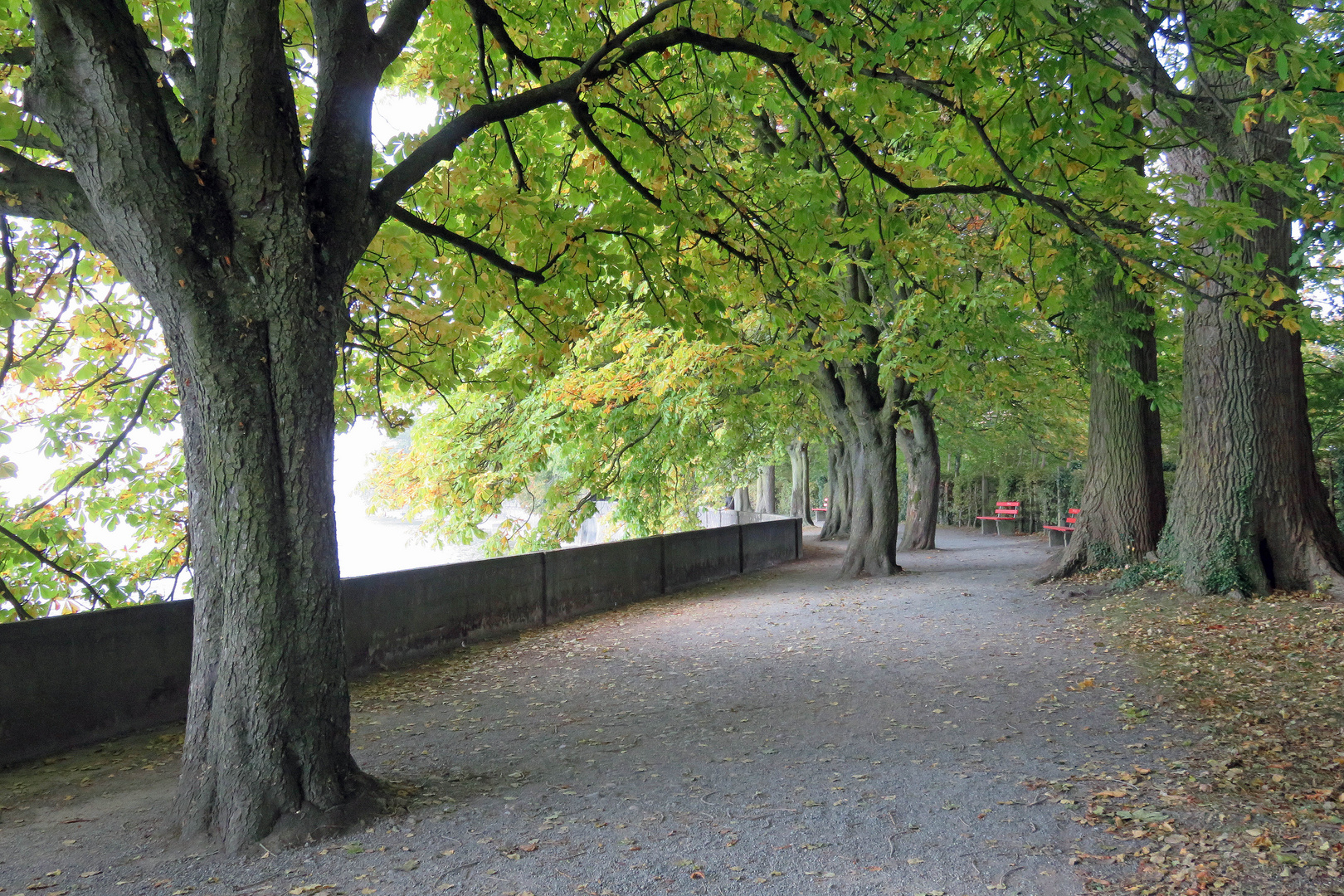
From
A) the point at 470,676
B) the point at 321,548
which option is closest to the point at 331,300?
the point at 321,548

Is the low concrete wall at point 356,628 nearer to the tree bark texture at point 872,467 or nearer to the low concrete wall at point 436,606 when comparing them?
the low concrete wall at point 436,606

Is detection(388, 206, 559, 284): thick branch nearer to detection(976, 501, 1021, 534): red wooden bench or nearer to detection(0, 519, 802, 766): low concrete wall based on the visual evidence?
detection(0, 519, 802, 766): low concrete wall

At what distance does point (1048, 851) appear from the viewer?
4.04 m

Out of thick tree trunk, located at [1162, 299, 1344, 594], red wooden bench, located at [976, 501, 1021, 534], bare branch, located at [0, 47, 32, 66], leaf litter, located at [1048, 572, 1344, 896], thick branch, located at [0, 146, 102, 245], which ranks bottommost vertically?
leaf litter, located at [1048, 572, 1344, 896]

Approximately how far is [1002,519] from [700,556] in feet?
61.0

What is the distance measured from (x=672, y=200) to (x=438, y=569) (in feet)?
17.2

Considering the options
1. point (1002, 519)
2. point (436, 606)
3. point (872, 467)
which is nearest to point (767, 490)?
point (1002, 519)

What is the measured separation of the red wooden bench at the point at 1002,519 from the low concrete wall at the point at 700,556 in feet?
49.8

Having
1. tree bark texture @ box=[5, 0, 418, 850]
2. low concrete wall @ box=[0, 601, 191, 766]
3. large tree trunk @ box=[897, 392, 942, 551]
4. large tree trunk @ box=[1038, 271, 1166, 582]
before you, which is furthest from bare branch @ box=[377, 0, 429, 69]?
large tree trunk @ box=[897, 392, 942, 551]

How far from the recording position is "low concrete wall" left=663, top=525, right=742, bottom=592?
610 inches

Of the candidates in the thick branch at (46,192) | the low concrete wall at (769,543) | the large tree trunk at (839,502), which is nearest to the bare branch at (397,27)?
the thick branch at (46,192)

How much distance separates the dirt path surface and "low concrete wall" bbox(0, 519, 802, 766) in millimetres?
311

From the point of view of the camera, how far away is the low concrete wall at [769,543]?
1877 centimetres

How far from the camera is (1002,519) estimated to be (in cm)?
3145
